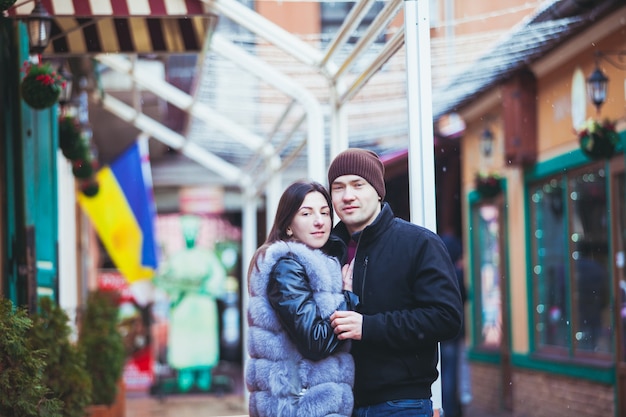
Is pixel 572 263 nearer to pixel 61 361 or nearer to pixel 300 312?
pixel 61 361

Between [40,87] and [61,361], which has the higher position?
[40,87]

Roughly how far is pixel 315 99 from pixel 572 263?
12.3 feet

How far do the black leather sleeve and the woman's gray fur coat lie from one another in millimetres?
26

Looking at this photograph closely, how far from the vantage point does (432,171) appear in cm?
459

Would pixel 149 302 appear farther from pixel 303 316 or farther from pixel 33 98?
pixel 303 316

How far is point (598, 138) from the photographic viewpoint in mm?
8773

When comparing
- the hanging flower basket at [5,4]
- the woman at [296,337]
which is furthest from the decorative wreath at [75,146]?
the woman at [296,337]

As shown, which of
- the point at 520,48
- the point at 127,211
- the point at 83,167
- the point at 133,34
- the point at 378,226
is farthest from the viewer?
the point at 127,211

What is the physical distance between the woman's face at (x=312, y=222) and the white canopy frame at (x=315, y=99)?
90 cm

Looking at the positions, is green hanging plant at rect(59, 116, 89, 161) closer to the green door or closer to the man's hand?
the green door

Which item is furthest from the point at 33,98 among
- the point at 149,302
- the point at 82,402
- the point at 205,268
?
the point at 149,302

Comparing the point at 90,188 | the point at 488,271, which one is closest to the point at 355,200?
A: the point at 90,188

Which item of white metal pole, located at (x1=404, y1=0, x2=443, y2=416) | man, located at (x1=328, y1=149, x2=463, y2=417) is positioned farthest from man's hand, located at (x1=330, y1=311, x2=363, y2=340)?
white metal pole, located at (x1=404, y1=0, x2=443, y2=416)

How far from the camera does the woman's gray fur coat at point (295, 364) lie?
3.56 meters
